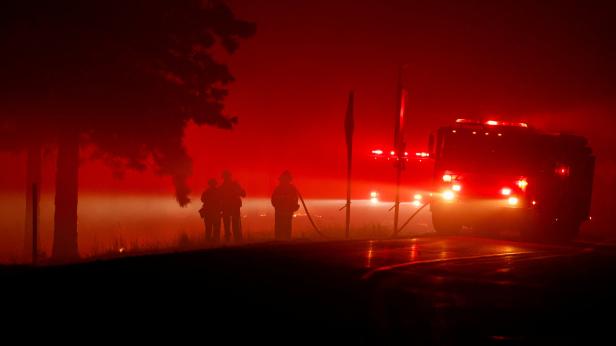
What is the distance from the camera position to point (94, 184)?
197 ft

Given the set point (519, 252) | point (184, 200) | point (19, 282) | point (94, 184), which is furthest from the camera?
point (94, 184)

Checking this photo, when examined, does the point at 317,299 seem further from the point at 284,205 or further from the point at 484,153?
the point at 484,153

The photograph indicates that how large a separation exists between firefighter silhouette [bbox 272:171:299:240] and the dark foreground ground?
23.1ft

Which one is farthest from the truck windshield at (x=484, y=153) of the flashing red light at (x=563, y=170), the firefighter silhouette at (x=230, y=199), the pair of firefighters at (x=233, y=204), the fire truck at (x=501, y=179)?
the firefighter silhouette at (x=230, y=199)

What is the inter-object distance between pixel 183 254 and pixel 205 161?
50859 mm

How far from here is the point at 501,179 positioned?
19.7 metres

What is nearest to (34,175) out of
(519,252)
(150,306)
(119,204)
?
(519,252)

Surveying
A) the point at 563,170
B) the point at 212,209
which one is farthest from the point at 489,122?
the point at 212,209

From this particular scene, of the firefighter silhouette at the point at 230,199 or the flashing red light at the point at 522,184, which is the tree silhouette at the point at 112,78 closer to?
the firefighter silhouette at the point at 230,199

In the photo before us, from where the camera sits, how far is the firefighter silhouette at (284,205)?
20719mm

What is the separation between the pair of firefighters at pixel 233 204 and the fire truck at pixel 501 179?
145 inches

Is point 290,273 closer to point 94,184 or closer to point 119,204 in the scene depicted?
point 119,204

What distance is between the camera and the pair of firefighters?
20.7 m

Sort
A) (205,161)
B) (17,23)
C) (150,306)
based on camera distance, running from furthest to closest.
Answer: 1. (205,161)
2. (17,23)
3. (150,306)
